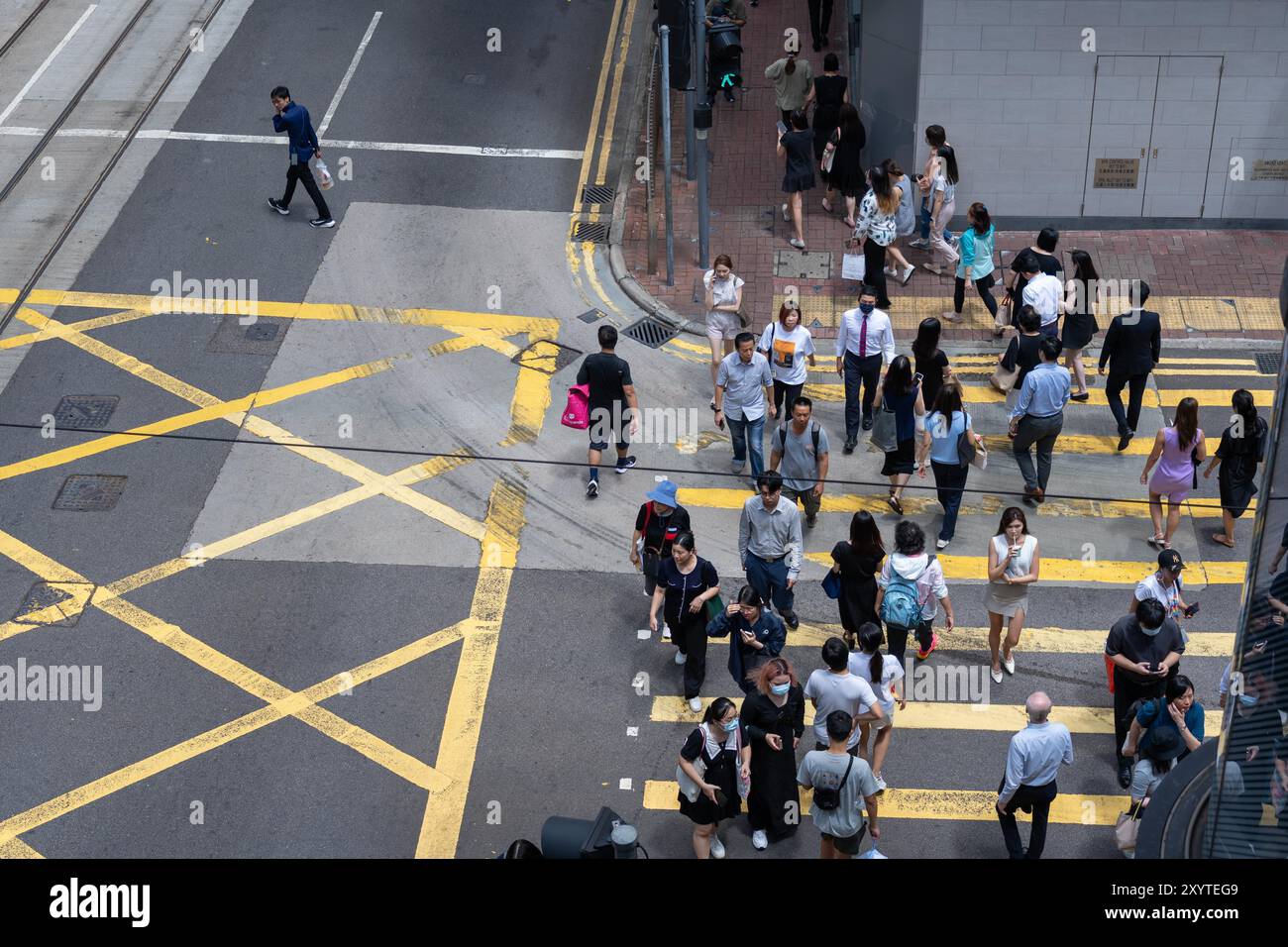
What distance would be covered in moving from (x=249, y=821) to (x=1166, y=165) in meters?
12.6

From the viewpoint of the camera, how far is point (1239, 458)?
497 inches

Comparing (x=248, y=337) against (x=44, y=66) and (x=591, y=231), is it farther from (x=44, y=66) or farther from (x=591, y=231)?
(x=44, y=66)

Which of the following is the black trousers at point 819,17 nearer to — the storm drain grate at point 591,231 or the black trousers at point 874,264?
the storm drain grate at point 591,231

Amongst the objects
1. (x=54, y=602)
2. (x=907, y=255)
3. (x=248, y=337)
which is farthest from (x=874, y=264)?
(x=54, y=602)

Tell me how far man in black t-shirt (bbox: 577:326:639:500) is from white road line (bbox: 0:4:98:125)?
10.8 metres

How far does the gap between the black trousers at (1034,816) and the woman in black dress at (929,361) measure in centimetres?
414

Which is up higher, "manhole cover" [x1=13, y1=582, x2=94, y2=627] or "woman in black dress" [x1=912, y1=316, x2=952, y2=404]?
"woman in black dress" [x1=912, y1=316, x2=952, y2=404]

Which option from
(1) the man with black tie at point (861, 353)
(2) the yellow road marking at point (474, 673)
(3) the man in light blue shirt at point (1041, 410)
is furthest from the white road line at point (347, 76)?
(3) the man in light blue shirt at point (1041, 410)

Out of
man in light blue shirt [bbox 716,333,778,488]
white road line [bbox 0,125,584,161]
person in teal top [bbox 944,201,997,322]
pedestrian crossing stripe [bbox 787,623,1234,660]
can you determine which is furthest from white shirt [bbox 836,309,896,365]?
white road line [bbox 0,125,584,161]

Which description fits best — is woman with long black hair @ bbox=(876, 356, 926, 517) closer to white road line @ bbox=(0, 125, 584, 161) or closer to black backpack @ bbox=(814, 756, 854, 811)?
black backpack @ bbox=(814, 756, 854, 811)

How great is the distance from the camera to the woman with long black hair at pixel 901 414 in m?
13.0

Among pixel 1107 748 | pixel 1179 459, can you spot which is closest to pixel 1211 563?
pixel 1179 459

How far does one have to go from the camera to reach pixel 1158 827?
7879 millimetres

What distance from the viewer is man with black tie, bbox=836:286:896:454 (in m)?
13.7
